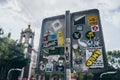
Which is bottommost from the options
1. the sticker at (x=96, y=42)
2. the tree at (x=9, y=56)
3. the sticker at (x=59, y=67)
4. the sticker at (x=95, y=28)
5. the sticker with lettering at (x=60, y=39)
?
the sticker at (x=59, y=67)

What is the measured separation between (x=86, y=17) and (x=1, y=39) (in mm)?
34000

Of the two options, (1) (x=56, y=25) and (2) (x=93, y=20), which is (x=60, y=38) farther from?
(2) (x=93, y=20)

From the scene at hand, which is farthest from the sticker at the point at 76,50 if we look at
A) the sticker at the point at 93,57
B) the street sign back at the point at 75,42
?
the sticker at the point at 93,57

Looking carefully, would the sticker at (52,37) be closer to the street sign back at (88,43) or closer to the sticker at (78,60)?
the street sign back at (88,43)

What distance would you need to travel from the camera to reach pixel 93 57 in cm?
548

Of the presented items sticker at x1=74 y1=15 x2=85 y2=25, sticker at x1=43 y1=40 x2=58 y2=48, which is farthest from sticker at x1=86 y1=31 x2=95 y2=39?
sticker at x1=43 y1=40 x2=58 y2=48

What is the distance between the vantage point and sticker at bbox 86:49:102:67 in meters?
5.44

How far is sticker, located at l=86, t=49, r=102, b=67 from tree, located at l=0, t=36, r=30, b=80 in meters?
30.4

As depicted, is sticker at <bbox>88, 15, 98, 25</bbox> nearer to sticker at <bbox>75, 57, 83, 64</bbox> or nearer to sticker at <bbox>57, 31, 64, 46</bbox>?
sticker at <bbox>57, 31, 64, 46</bbox>

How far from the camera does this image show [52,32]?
20.6ft

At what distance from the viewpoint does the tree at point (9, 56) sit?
113 ft

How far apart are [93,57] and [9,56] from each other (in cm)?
3232

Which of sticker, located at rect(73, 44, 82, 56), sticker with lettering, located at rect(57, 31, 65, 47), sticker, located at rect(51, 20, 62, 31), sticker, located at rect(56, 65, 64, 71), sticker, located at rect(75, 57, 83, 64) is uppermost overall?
sticker, located at rect(51, 20, 62, 31)

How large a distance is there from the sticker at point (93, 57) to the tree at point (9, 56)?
99.7ft
